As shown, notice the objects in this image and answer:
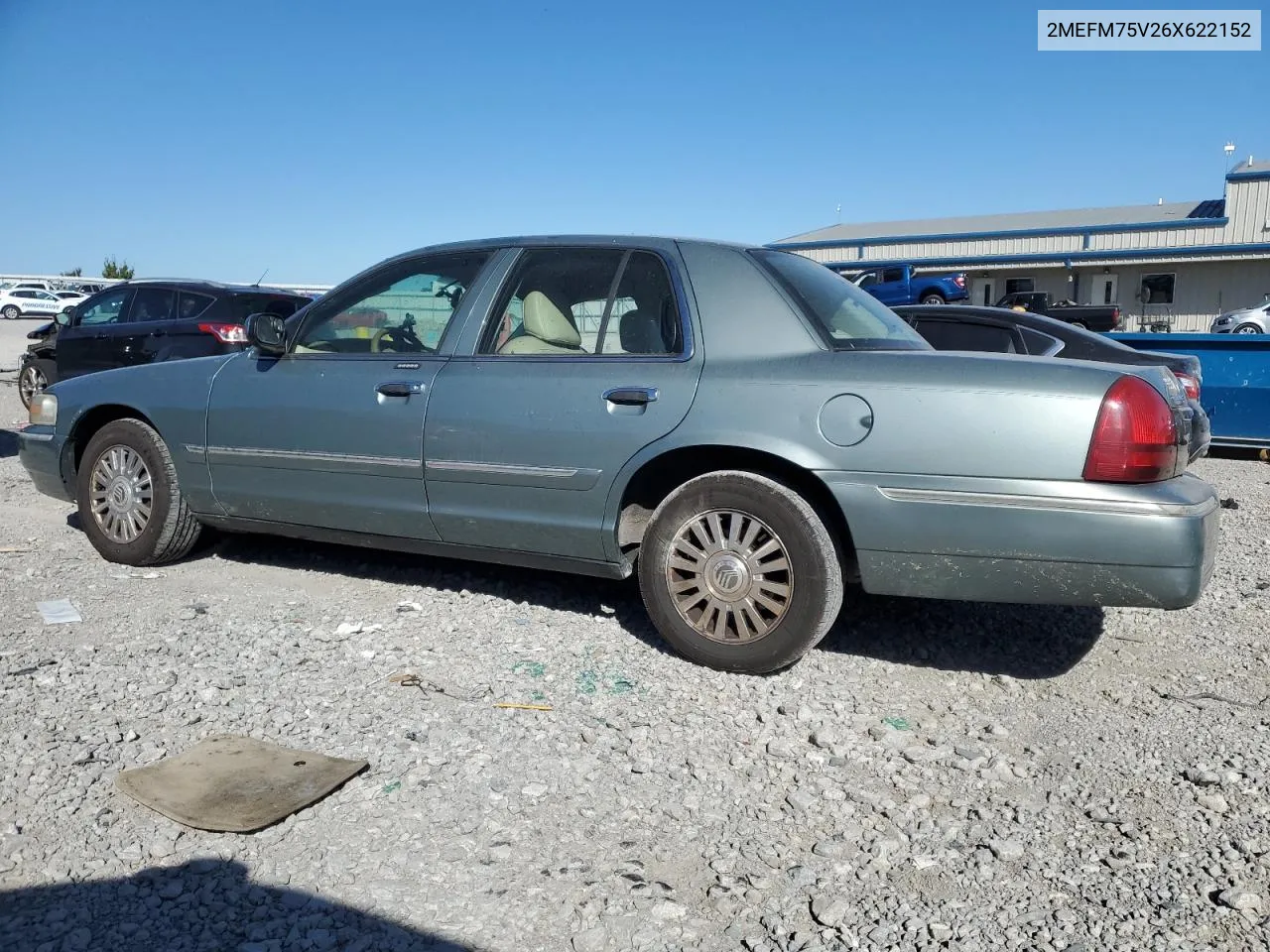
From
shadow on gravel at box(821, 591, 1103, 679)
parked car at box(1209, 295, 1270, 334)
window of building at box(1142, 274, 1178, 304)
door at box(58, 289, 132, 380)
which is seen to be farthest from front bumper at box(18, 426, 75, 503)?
window of building at box(1142, 274, 1178, 304)

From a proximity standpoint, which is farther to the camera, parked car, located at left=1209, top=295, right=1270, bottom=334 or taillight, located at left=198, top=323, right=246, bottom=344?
parked car, located at left=1209, top=295, right=1270, bottom=334

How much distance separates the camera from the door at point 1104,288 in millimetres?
34656

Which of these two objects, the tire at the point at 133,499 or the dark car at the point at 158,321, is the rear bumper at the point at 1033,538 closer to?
the tire at the point at 133,499

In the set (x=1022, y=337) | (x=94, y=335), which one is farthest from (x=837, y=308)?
(x=94, y=335)

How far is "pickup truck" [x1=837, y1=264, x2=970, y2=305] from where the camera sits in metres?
26.5

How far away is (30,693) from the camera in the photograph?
3.79 meters

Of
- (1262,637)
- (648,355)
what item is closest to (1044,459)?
(648,355)

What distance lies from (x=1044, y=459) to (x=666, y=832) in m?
1.72

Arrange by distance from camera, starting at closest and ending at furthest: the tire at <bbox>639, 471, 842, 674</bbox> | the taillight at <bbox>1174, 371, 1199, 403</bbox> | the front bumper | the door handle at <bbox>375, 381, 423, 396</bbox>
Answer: the tire at <bbox>639, 471, 842, 674</bbox>
the door handle at <bbox>375, 381, 423, 396</bbox>
the front bumper
the taillight at <bbox>1174, 371, 1199, 403</bbox>

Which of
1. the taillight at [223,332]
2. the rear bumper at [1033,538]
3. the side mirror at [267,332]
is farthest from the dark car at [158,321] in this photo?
the rear bumper at [1033,538]

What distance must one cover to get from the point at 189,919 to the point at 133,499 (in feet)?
11.5

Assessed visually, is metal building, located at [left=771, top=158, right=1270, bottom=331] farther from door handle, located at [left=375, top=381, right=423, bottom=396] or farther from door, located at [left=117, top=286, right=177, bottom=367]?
door handle, located at [left=375, top=381, right=423, bottom=396]

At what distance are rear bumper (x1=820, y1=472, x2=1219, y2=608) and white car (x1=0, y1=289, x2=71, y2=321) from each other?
4756 centimetres

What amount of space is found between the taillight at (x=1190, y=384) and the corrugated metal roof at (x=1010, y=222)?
29.8 m
